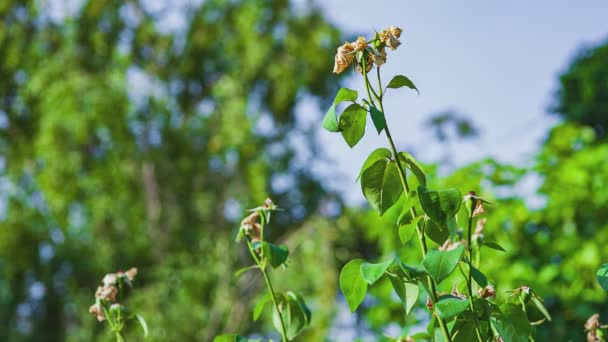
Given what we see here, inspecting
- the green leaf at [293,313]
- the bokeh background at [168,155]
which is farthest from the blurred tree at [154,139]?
the green leaf at [293,313]

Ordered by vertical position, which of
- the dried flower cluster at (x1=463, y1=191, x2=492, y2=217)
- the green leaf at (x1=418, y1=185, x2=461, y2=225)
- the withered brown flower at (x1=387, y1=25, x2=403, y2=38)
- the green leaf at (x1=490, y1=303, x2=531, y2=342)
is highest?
the withered brown flower at (x1=387, y1=25, x2=403, y2=38)

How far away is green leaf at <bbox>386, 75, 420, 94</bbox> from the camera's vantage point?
0.64 meters

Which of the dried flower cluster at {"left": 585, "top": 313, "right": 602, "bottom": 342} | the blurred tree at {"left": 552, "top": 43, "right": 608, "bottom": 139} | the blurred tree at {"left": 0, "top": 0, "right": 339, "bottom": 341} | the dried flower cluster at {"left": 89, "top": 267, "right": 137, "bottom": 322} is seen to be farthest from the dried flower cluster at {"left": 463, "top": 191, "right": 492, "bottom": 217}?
the blurred tree at {"left": 0, "top": 0, "right": 339, "bottom": 341}

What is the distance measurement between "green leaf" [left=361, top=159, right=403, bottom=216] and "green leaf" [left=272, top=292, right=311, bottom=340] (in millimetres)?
195

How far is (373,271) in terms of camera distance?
569 millimetres

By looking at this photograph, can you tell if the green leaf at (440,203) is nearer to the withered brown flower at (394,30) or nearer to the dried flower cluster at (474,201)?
the dried flower cluster at (474,201)

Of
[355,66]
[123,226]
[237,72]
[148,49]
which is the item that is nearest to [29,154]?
[123,226]

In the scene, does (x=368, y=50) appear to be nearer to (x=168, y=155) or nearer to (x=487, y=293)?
(x=487, y=293)

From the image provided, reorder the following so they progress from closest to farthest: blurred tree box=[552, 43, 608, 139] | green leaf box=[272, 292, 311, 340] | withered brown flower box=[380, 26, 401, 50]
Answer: withered brown flower box=[380, 26, 401, 50] < green leaf box=[272, 292, 311, 340] < blurred tree box=[552, 43, 608, 139]

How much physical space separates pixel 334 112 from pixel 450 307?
186 millimetres

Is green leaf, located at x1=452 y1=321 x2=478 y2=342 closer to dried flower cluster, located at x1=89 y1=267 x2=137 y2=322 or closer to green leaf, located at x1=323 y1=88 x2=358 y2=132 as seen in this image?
green leaf, located at x1=323 y1=88 x2=358 y2=132

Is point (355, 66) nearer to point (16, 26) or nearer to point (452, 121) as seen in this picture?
point (452, 121)

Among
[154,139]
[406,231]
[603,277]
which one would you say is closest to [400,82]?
[406,231]

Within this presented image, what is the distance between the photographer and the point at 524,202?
2420mm
